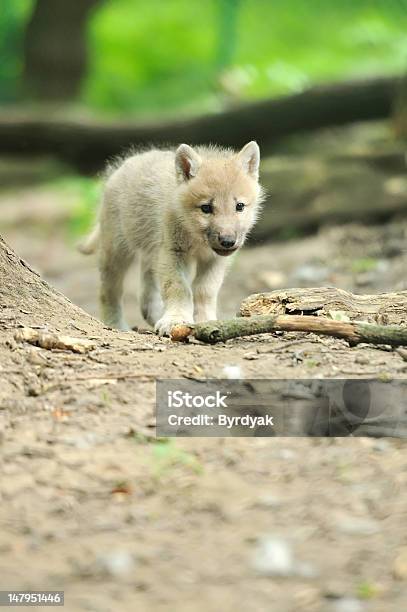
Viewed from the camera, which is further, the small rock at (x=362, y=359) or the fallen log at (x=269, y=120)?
the fallen log at (x=269, y=120)

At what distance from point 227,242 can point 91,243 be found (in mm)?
2138

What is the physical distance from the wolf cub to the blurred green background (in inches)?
380

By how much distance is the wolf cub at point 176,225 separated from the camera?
5.24 meters

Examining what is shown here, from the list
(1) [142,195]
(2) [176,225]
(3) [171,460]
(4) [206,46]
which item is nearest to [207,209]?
(2) [176,225]

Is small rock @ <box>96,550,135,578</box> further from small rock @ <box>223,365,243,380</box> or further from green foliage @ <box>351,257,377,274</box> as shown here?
green foliage @ <box>351,257,377,274</box>

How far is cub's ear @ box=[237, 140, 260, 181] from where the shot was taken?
5.52 metres

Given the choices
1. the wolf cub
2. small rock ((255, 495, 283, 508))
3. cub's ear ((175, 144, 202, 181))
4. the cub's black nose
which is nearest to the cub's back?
the wolf cub

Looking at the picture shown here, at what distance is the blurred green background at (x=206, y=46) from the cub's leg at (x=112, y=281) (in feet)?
31.6

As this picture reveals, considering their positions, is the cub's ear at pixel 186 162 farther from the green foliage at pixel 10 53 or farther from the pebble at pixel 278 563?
the green foliage at pixel 10 53

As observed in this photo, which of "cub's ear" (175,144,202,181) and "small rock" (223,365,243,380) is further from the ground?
"cub's ear" (175,144,202,181)

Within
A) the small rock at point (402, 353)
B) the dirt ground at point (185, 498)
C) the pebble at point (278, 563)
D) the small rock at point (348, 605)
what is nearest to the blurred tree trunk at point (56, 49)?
the dirt ground at point (185, 498)

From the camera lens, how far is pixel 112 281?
6.50 meters

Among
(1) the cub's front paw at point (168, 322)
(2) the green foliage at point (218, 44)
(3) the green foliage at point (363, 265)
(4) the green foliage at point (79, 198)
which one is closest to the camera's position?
(1) the cub's front paw at point (168, 322)

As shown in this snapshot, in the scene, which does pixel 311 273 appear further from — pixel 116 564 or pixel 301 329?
pixel 116 564
